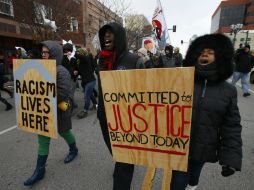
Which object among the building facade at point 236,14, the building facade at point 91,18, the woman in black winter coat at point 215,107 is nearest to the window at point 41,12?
the woman in black winter coat at point 215,107

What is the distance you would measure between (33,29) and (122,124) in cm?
1401

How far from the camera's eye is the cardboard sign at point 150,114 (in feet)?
5.19

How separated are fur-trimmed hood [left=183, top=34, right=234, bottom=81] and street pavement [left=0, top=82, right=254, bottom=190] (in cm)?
157

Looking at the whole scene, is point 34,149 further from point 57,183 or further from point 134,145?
point 134,145

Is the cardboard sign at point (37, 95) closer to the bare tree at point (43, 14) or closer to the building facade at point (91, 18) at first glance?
the bare tree at point (43, 14)

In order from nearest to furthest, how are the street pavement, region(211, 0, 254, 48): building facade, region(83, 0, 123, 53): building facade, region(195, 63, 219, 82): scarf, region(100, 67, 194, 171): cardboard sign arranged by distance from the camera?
1. region(100, 67, 194, 171): cardboard sign
2. region(195, 63, 219, 82): scarf
3. the street pavement
4. region(83, 0, 123, 53): building facade
5. region(211, 0, 254, 48): building facade

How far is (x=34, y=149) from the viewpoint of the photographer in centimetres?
389

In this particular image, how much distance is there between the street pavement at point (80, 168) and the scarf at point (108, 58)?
94 centimetres

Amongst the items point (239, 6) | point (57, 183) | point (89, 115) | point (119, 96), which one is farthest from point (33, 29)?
point (239, 6)

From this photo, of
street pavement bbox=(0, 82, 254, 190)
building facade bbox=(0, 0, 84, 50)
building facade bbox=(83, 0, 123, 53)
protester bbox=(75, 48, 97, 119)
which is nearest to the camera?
street pavement bbox=(0, 82, 254, 190)

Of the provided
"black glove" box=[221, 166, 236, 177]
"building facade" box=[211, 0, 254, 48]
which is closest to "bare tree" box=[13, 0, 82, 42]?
"black glove" box=[221, 166, 236, 177]

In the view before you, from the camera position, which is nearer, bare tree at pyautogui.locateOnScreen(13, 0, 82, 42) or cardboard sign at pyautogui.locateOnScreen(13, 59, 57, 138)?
cardboard sign at pyautogui.locateOnScreen(13, 59, 57, 138)

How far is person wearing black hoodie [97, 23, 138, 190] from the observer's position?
214 cm

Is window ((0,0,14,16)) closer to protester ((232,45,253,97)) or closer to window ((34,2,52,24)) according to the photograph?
window ((34,2,52,24))
